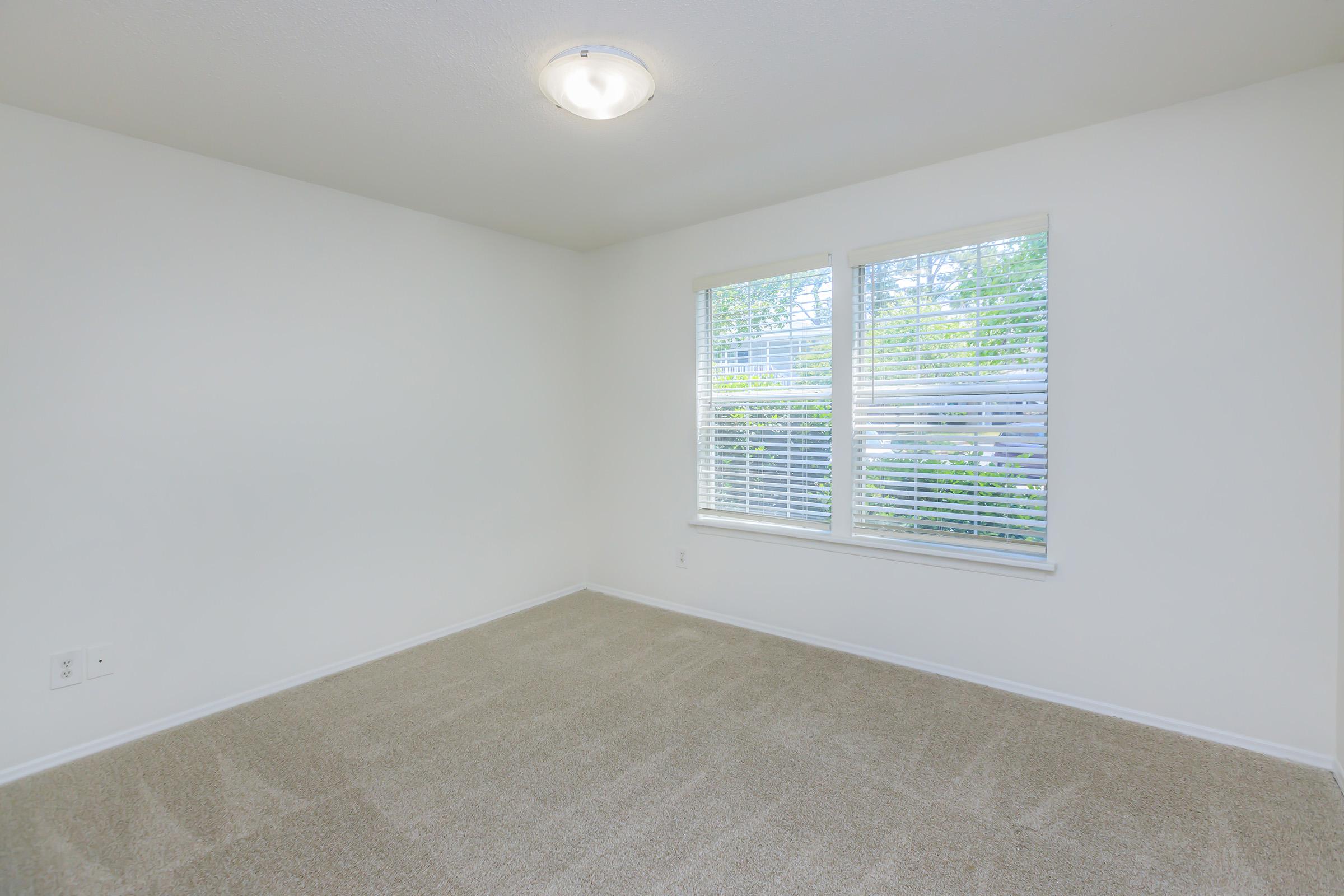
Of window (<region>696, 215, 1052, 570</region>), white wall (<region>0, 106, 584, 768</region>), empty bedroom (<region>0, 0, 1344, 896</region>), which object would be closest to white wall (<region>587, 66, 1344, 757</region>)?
empty bedroom (<region>0, 0, 1344, 896</region>)

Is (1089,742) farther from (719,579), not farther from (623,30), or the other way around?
(623,30)

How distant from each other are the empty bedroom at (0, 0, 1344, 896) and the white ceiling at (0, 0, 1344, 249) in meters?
0.02

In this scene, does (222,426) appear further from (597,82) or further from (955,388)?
(955,388)

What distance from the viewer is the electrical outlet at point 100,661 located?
7.68 feet

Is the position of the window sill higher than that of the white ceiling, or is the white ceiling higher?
the white ceiling

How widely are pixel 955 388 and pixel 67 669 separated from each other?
12.9 feet

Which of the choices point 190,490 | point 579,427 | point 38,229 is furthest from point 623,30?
point 579,427

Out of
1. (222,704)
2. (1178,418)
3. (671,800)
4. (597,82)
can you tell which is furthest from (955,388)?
(222,704)

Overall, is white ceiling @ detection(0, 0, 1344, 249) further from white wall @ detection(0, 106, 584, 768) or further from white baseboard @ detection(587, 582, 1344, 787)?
white baseboard @ detection(587, 582, 1344, 787)

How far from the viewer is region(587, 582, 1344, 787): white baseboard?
2.16 meters

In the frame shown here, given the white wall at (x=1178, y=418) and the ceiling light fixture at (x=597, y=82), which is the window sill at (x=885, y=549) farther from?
the ceiling light fixture at (x=597, y=82)

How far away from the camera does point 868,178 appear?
3033 mm

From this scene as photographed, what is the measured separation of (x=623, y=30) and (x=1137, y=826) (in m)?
2.95

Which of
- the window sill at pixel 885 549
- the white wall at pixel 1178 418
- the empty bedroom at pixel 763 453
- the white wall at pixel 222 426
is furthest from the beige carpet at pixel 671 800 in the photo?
the window sill at pixel 885 549
